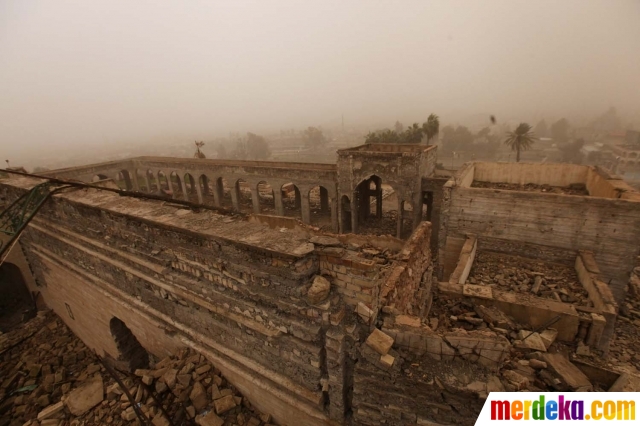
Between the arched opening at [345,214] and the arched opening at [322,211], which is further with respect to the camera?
the arched opening at [322,211]

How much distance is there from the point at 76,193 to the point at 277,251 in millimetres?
5691

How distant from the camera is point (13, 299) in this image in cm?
1071

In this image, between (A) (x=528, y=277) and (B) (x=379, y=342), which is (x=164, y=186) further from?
(B) (x=379, y=342)

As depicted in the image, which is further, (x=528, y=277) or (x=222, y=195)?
(x=222, y=195)

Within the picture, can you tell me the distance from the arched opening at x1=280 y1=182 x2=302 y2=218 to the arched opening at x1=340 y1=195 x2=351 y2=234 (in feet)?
11.2

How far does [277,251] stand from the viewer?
349 cm

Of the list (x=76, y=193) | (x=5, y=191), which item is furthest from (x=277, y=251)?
(x=5, y=191)

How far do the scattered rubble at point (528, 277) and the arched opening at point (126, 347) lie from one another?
872 centimetres

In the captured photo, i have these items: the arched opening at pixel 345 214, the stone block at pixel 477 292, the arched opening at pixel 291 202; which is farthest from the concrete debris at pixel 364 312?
the arched opening at pixel 291 202

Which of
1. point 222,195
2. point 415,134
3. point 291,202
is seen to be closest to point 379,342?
point 291,202

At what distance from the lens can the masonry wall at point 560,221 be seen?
804cm

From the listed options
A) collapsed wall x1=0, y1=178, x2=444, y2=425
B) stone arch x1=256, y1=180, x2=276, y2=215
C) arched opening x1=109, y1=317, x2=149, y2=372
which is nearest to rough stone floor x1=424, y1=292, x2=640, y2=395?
collapsed wall x1=0, y1=178, x2=444, y2=425

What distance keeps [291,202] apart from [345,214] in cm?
681

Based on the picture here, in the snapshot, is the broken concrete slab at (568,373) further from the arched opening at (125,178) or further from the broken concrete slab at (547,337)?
the arched opening at (125,178)
